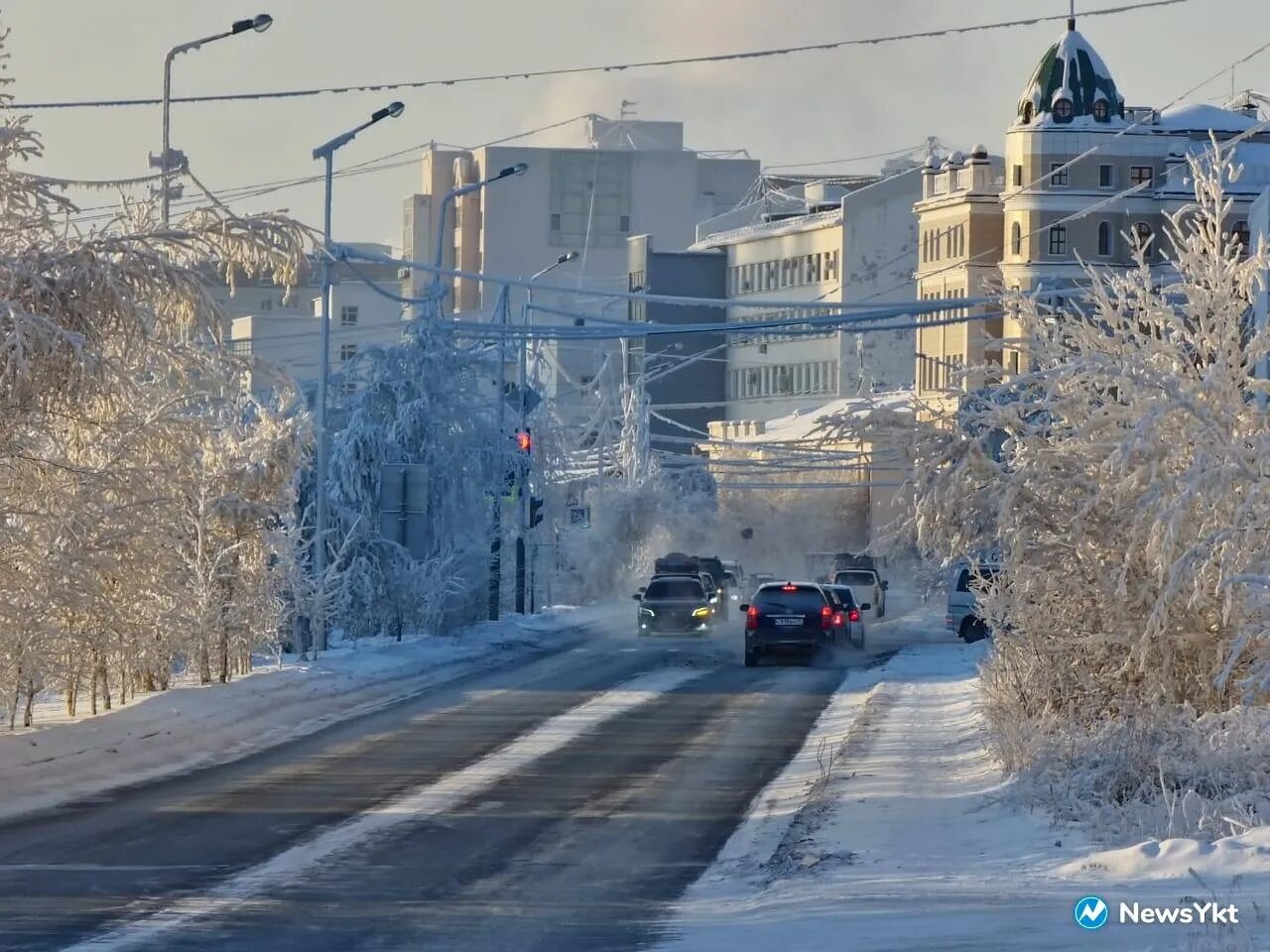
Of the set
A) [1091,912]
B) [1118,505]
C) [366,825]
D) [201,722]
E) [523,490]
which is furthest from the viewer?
[523,490]

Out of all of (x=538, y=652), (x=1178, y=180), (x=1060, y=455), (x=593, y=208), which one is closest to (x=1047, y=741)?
(x=1060, y=455)

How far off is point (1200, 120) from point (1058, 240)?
794cm

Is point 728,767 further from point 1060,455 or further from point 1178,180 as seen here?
point 1178,180

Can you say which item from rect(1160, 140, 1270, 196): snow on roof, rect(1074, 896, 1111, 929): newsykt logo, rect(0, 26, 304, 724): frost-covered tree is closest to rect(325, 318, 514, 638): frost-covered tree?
rect(0, 26, 304, 724): frost-covered tree

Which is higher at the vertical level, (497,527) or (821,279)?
(821,279)

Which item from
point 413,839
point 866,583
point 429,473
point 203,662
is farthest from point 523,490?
point 413,839

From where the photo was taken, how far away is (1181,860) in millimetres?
12219

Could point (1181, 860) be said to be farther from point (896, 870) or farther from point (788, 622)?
point (788, 622)

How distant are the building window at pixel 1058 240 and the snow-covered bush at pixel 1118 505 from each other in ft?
216

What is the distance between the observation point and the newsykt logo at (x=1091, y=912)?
10.7 metres

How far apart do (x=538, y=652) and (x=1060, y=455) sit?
23761mm

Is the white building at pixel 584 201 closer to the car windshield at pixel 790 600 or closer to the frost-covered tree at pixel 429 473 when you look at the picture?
the frost-covered tree at pixel 429 473

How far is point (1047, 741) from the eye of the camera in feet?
58.3

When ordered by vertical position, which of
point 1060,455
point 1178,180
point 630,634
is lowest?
point 630,634
